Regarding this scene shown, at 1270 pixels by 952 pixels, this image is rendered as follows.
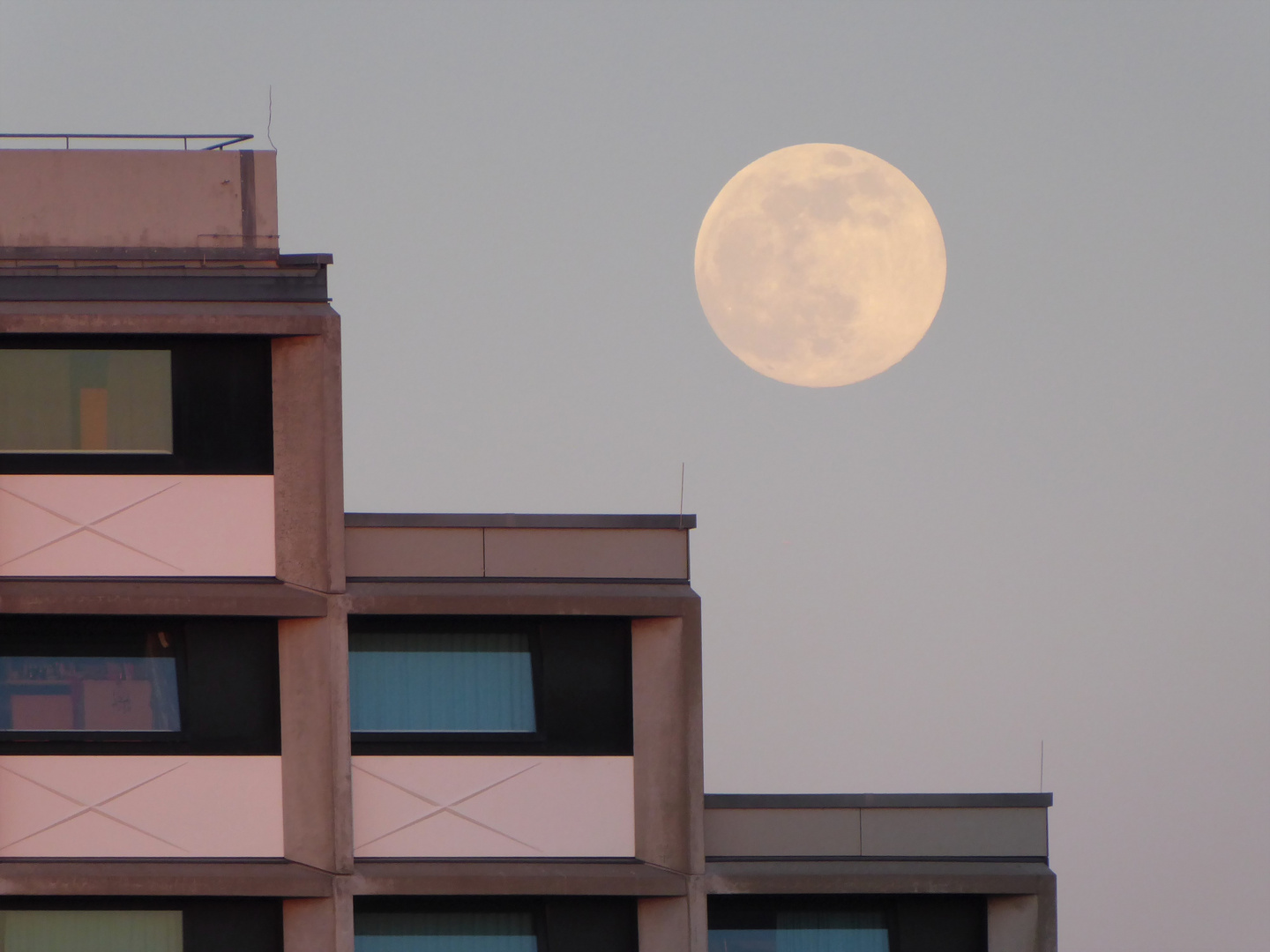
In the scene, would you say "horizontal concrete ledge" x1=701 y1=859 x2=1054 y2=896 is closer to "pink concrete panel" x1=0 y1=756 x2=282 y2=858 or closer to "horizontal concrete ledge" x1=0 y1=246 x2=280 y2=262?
"pink concrete panel" x1=0 y1=756 x2=282 y2=858

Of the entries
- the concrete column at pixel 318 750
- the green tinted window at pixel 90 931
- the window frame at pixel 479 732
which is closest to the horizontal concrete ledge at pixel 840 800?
the window frame at pixel 479 732

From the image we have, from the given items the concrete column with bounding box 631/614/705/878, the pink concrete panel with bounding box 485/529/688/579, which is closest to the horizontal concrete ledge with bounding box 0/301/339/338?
the pink concrete panel with bounding box 485/529/688/579

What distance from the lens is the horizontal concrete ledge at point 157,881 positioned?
1998cm

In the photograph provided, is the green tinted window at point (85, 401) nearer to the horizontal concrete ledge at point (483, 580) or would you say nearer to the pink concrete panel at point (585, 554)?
the horizontal concrete ledge at point (483, 580)

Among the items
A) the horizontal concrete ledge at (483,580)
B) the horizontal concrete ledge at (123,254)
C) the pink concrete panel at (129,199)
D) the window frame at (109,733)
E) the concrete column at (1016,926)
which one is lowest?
the concrete column at (1016,926)

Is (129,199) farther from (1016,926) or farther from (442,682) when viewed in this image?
(1016,926)

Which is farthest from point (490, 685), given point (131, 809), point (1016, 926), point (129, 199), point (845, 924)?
point (129, 199)

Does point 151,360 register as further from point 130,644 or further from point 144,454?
point 130,644

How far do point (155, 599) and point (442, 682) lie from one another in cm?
380

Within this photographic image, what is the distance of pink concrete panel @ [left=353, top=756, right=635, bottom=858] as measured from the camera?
20.8m

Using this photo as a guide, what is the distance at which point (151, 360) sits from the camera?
2117 centimetres

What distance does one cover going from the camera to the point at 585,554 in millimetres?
21312

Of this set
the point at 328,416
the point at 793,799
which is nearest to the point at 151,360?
the point at 328,416

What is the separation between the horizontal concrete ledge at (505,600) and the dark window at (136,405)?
87.6 inches
